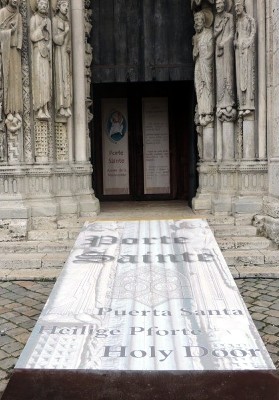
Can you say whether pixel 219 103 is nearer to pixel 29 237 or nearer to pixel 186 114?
pixel 186 114

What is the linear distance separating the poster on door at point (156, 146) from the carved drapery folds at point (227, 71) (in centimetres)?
223

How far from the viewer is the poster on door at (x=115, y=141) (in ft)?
31.1

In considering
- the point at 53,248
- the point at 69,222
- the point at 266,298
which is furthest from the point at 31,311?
the point at 266,298

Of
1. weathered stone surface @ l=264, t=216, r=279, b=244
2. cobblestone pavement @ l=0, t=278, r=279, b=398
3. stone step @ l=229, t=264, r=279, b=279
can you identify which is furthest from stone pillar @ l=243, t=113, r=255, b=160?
cobblestone pavement @ l=0, t=278, r=279, b=398

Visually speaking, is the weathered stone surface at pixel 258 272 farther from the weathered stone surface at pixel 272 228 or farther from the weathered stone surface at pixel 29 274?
the weathered stone surface at pixel 29 274

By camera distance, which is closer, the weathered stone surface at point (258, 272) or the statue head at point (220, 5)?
the weathered stone surface at point (258, 272)

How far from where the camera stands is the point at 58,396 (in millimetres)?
2438

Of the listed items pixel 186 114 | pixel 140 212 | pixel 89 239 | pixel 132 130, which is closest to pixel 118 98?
pixel 132 130

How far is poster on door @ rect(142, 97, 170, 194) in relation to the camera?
31.2ft

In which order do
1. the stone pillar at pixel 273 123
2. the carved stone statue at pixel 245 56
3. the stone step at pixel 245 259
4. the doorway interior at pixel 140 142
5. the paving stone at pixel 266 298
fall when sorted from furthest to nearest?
the doorway interior at pixel 140 142 → the carved stone statue at pixel 245 56 → the stone pillar at pixel 273 123 → the stone step at pixel 245 259 → the paving stone at pixel 266 298

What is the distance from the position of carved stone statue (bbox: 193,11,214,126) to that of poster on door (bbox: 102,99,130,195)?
2559 mm

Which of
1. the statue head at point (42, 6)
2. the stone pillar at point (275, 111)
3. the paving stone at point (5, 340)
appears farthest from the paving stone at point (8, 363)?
the statue head at point (42, 6)

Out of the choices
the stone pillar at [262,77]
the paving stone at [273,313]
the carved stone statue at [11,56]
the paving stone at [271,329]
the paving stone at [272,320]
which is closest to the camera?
the paving stone at [271,329]

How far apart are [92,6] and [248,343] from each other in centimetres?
697
